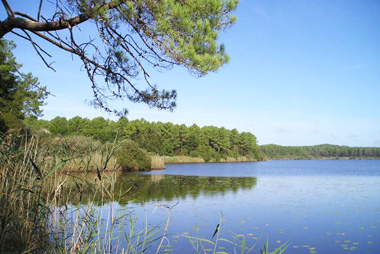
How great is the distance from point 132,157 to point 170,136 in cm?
2815

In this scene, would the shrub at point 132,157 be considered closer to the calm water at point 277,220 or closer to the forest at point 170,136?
the calm water at point 277,220

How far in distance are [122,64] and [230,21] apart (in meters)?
1.88

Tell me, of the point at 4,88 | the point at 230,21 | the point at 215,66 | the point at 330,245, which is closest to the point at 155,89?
the point at 215,66

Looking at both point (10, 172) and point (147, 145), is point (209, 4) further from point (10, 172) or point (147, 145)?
point (147, 145)

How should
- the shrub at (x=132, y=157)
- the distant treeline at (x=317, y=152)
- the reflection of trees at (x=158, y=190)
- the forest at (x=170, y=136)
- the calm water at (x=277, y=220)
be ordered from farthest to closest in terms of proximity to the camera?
the distant treeline at (x=317, y=152) → the forest at (x=170, y=136) → the shrub at (x=132, y=157) → the reflection of trees at (x=158, y=190) → the calm water at (x=277, y=220)

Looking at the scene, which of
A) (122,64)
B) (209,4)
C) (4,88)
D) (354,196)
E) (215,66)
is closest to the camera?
A: (209,4)

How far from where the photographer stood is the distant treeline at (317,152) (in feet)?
259

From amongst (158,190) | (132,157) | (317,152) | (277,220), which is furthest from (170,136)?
(317,152)

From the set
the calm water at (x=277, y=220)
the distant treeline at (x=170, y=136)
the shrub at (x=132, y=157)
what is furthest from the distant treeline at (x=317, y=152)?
the calm water at (x=277, y=220)

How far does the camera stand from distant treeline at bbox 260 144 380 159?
79.1 meters

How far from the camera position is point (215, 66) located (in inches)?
197

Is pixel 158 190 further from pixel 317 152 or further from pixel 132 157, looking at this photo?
pixel 317 152

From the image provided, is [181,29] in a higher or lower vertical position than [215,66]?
higher

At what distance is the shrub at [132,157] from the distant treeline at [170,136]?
1172 centimetres
